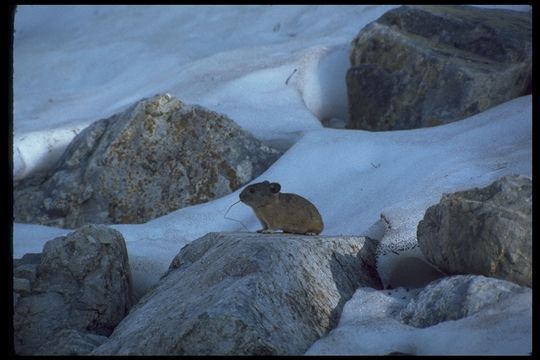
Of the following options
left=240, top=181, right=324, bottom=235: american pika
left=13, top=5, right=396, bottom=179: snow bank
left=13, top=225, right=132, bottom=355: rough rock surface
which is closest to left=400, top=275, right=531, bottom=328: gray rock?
left=240, top=181, right=324, bottom=235: american pika

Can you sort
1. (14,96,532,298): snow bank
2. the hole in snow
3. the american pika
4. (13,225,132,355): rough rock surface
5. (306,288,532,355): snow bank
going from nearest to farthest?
(306,288,532,355): snow bank < (13,225,132,355): rough rock surface < (14,96,532,298): snow bank < the american pika < the hole in snow

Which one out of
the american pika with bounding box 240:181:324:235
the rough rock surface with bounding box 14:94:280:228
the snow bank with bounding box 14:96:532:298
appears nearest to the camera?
the snow bank with bounding box 14:96:532:298

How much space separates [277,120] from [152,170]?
1.47 m

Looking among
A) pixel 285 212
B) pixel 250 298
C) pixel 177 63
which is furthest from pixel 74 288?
pixel 177 63

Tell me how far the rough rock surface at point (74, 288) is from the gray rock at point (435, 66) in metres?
3.66

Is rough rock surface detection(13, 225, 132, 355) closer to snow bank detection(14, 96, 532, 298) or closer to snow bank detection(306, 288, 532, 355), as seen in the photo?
snow bank detection(14, 96, 532, 298)

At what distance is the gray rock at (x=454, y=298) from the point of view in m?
3.67

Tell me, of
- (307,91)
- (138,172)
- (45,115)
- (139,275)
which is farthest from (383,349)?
(45,115)

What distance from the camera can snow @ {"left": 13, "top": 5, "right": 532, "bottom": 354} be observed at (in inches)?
193

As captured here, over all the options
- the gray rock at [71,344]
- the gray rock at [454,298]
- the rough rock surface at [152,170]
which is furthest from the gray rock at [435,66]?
the gray rock at [71,344]

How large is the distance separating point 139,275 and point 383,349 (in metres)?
2.52

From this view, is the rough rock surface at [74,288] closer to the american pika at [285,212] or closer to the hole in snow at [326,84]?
the american pika at [285,212]

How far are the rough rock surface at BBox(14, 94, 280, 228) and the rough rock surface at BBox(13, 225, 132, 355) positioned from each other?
1.97m

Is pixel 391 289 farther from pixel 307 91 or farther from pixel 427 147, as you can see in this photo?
pixel 307 91
